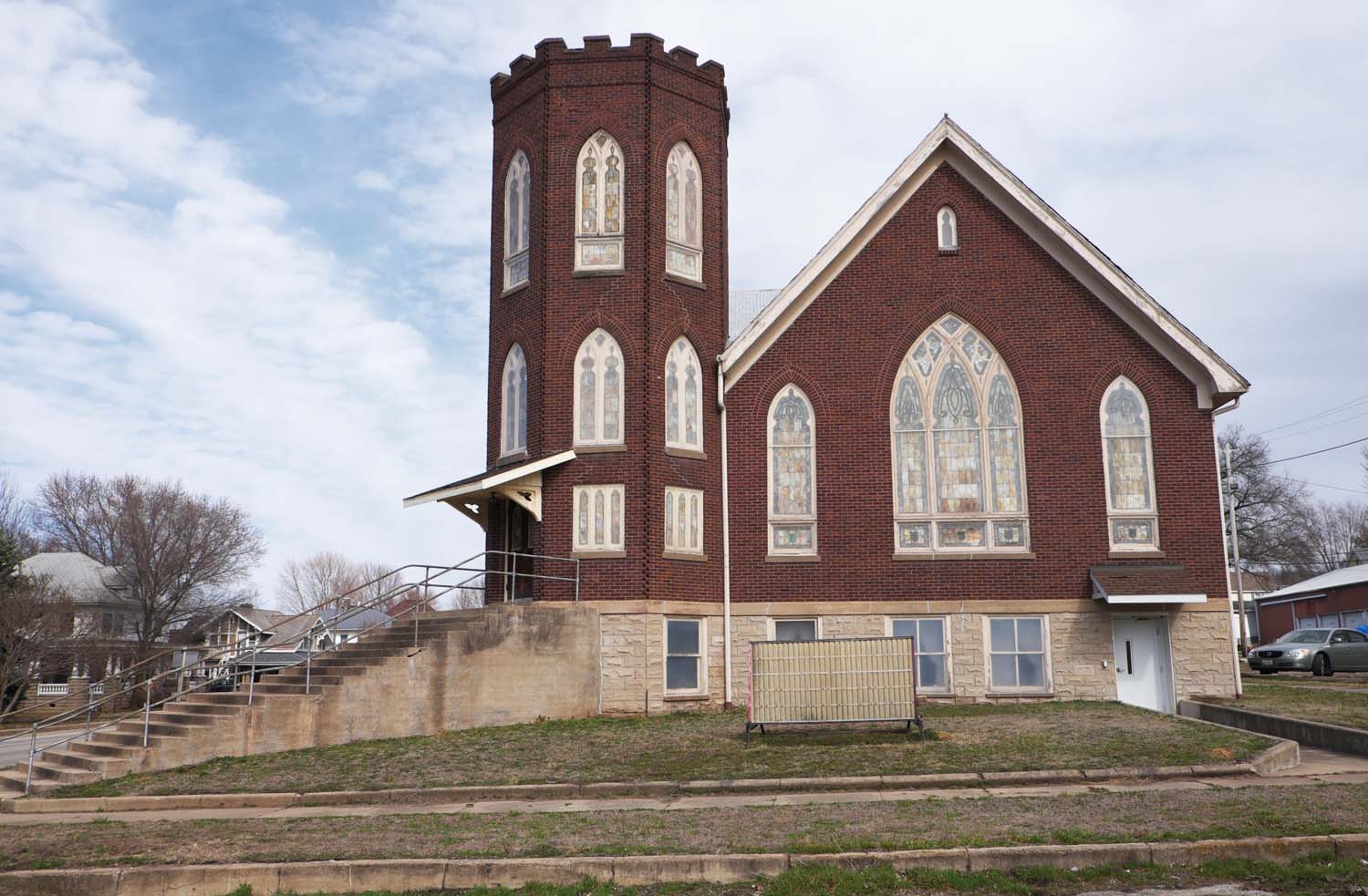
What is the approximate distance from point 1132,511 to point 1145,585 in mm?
1589

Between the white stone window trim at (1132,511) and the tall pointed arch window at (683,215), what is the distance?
334 inches

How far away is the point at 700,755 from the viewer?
14711 mm

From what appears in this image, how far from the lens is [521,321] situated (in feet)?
72.7

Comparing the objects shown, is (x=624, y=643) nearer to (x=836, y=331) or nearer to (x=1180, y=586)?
(x=836, y=331)

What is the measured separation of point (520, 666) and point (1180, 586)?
479 inches

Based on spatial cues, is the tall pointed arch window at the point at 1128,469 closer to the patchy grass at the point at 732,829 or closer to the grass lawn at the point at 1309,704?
the grass lawn at the point at 1309,704

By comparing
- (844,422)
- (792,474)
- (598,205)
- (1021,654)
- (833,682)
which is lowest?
(833,682)

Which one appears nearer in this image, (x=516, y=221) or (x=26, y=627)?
(x=516, y=221)

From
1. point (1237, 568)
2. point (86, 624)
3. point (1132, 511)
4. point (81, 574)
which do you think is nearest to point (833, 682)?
point (1132, 511)

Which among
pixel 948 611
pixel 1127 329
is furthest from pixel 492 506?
pixel 1127 329

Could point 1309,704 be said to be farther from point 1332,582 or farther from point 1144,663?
point 1332,582

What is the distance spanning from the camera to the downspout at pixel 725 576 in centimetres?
2119

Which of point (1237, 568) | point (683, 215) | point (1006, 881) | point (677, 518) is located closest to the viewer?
point (1006, 881)

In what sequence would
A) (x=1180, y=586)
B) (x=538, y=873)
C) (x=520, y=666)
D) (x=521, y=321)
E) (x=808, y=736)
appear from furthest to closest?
1. (x=521, y=321)
2. (x=1180, y=586)
3. (x=520, y=666)
4. (x=808, y=736)
5. (x=538, y=873)
